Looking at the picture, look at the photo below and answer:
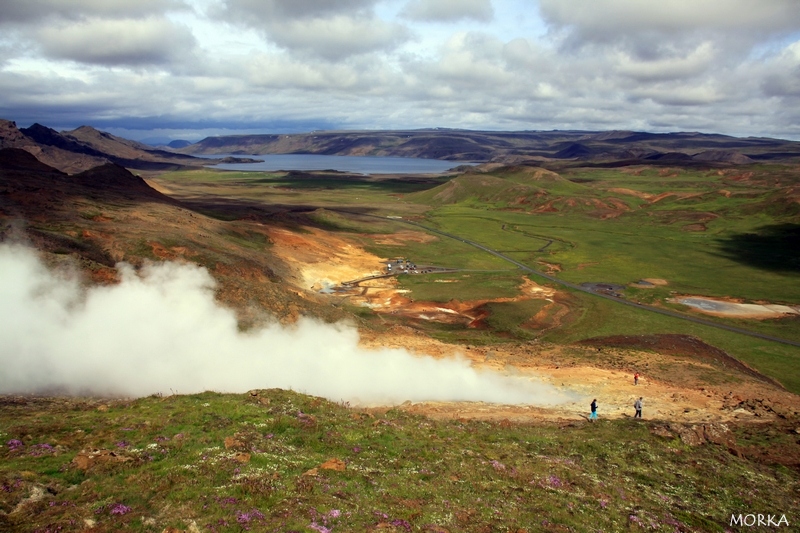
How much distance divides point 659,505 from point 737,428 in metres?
17.0

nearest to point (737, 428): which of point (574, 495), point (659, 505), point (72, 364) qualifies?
point (659, 505)

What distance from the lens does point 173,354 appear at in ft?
146

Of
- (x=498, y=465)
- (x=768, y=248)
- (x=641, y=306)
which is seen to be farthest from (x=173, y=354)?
(x=768, y=248)

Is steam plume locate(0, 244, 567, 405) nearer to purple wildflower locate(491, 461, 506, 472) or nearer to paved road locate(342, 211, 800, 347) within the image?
purple wildflower locate(491, 461, 506, 472)

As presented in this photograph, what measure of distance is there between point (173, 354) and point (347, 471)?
2669 centimetres

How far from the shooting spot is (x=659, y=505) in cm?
2491

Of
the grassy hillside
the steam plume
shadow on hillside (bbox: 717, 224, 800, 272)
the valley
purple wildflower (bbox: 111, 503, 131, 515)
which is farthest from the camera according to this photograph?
shadow on hillside (bbox: 717, 224, 800, 272)

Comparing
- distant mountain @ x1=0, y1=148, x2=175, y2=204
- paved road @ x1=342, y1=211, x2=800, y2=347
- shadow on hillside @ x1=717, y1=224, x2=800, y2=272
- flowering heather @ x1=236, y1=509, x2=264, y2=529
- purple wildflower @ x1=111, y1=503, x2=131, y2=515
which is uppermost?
distant mountain @ x1=0, y1=148, x2=175, y2=204

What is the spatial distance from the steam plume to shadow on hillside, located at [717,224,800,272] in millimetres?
100551

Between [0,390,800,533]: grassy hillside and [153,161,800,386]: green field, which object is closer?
[0,390,800,533]: grassy hillside

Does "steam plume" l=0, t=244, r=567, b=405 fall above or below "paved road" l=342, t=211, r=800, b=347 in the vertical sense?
above

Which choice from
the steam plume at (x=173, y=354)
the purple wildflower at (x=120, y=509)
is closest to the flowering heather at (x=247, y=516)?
the purple wildflower at (x=120, y=509)

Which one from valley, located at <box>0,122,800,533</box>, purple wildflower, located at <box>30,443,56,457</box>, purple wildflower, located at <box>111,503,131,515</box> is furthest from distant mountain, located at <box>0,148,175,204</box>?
purple wildflower, located at <box>111,503,131,515</box>

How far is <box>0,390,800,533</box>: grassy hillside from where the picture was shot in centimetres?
1902
